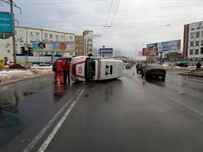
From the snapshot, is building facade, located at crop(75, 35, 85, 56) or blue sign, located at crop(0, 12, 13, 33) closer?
blue sign, located at crop(0, 12, 13, 33)

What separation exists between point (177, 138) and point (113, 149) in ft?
4.90

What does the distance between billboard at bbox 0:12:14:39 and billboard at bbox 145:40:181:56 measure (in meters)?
45.2

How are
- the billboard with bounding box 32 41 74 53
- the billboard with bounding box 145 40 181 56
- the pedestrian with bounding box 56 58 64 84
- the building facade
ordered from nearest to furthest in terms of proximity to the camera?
the pedestrian with bounding box 56 58 64 84, the billboard with bounding box 32 41 74 53, the billboard with bounding box 145 40 181 56, the building facade

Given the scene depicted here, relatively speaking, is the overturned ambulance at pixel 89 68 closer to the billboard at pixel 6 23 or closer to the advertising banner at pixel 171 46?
the billboard at pixel 6 23

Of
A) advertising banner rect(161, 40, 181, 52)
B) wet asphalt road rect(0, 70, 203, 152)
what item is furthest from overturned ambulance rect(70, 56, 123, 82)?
advertising banner rect(161, 40, 181, 52)

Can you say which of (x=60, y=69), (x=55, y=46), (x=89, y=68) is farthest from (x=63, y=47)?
(x=89, y=68)

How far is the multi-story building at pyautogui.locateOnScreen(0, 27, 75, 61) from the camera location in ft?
211

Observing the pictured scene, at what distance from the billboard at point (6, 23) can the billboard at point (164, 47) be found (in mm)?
45152

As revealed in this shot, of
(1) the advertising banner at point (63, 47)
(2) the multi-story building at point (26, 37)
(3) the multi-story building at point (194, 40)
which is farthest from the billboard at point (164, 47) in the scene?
(2) the multi-story building at point (26, 37)

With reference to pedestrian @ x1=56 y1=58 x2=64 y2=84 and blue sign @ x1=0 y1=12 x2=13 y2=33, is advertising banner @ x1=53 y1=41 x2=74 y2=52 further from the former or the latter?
pedestrian @ x1=56 y1=58 x2=64 y2=84

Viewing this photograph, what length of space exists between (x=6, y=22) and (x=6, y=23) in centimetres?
12

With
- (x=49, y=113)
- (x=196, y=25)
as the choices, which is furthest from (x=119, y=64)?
(x=196, y=25)

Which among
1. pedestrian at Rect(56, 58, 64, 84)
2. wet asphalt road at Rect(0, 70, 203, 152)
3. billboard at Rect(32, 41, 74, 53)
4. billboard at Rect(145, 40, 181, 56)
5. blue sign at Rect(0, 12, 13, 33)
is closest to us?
wet asphalt road at Rect(0, 70, 203, 152)

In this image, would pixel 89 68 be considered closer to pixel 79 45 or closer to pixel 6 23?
pixel 6 23
